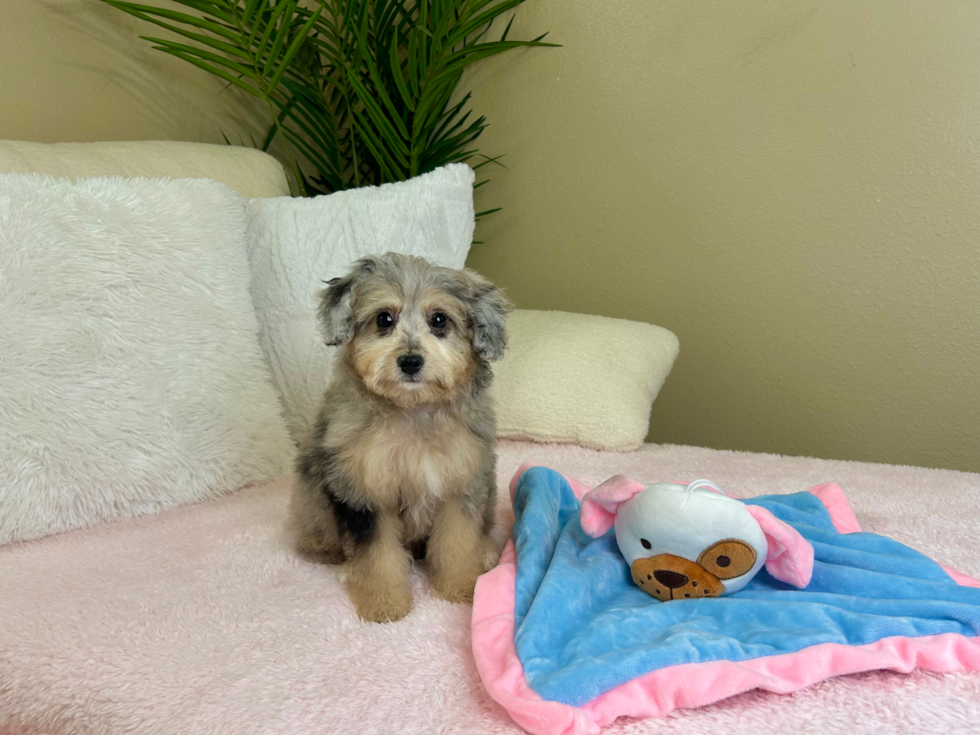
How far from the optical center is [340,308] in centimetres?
161

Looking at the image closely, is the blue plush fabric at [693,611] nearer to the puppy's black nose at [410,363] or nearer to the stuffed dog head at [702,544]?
the stuffed dog head at [702,544]

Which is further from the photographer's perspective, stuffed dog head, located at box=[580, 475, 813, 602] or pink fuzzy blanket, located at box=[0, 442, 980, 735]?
stuffed dog head, located at box=[580, 475, 813, 602]

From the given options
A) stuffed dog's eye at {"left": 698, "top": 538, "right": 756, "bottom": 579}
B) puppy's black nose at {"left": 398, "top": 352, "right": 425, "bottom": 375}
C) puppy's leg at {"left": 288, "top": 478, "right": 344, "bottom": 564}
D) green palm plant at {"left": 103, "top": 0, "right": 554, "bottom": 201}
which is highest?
green palm plant at {"left": 103, "top": 0, "right": 554, "bottom": 201}

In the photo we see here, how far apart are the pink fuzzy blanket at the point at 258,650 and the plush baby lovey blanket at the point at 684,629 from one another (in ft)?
0.12

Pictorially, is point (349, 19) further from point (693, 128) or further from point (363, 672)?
point (363, 672)

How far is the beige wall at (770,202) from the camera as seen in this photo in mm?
2492

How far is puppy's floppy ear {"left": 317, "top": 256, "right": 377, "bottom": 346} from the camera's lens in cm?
161

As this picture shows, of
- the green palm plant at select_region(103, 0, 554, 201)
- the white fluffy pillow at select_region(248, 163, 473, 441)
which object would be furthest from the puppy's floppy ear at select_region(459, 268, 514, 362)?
the green palm plant at select_region(103, 0, 554, 201)

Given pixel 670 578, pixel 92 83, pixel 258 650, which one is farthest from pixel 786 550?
pixel 92 83

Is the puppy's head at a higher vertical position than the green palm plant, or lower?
lower

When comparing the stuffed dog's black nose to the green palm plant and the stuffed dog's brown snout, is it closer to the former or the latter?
the stuffed dog's brown snout

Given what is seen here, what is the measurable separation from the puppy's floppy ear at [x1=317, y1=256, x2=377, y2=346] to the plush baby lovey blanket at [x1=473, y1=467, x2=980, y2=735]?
0.60 metres

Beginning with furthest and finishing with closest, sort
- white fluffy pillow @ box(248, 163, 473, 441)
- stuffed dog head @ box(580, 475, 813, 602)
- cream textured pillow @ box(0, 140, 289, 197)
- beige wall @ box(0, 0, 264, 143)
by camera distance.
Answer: beige wall @ box(0, 0, 264, 143)
white fluffy pillow @ box(248, 163, 473, 441)
cream textured pillow @ box(0, 140, 289, 197)
stuffed dog head @ box(580, 475, 813, 602)

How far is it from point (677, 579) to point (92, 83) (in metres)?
2.78
